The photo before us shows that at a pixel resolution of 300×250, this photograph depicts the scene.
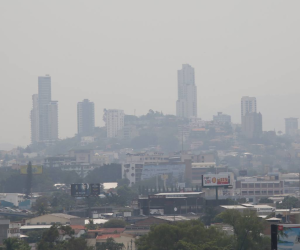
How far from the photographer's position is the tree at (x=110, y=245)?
5156 centimetres

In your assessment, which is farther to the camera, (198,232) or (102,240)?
(102,240)

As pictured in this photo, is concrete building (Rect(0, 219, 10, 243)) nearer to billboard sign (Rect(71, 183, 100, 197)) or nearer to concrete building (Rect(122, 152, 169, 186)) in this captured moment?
billboard sign (Rect(71, 183, 100, 197))

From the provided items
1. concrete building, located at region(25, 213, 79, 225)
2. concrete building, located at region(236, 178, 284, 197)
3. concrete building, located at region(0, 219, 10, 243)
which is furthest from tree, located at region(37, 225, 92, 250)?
concrete building, located at region(236, 178, 284, 197)

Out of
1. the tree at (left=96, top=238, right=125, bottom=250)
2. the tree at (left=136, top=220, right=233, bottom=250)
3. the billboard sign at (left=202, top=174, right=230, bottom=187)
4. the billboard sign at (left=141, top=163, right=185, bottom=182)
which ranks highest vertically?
the billboard sign at (left=141, top=163, right=185, bottom=182)

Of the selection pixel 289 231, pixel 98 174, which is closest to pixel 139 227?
pixel 289 231

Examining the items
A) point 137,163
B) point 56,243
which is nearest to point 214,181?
point 56,243

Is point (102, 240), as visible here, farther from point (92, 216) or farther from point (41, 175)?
point (41, 175)

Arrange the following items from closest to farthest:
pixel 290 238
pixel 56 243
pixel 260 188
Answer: pixel 290 238
pixel 56 243
pixel 260 188

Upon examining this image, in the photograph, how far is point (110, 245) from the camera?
52438mm

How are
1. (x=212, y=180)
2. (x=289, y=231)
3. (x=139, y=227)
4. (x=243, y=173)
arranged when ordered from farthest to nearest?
(x=243, y=173)
(x=212, y=180)
(x=139, y=227)
(x=289, y=231)

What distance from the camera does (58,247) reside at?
145 ft

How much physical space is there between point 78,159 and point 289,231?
162 metres

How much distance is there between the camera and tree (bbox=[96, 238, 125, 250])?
51.6 metres

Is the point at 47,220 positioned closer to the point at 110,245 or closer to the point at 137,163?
the point at 110,245
